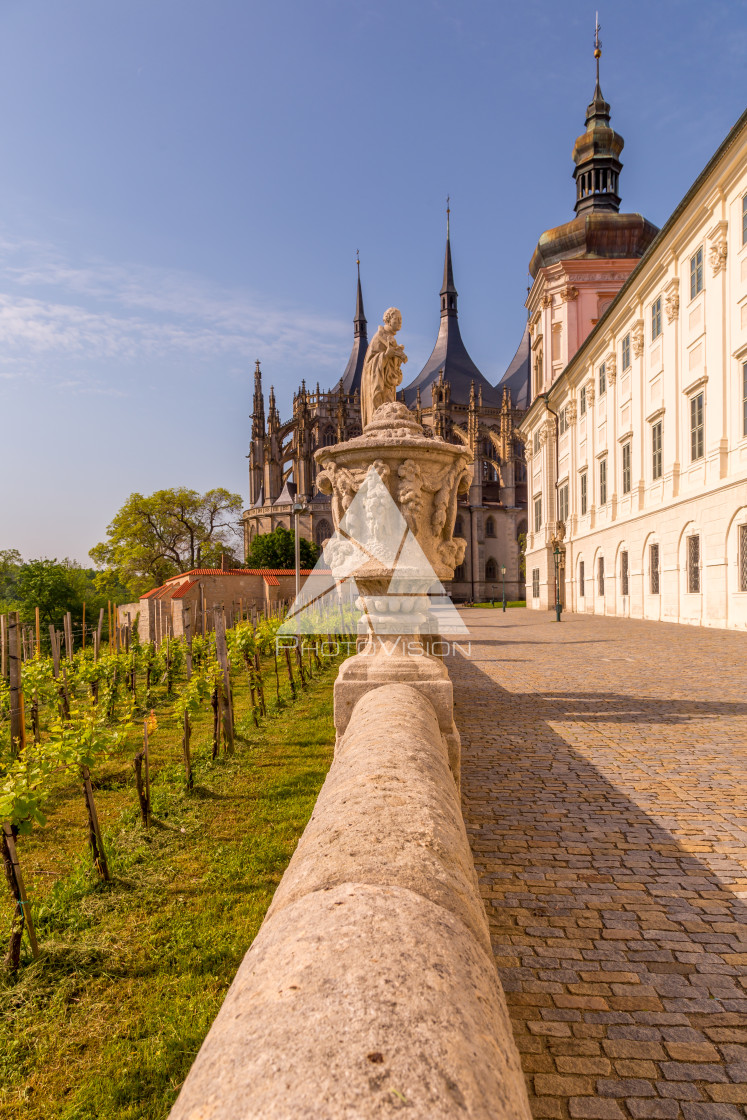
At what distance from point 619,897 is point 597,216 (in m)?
41.9

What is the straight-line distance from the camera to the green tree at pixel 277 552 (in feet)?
186

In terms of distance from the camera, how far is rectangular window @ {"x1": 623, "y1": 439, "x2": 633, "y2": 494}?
24766mm

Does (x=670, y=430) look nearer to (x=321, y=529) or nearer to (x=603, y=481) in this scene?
(x=603, y=481)

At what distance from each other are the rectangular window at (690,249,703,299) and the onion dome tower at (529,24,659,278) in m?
20.5

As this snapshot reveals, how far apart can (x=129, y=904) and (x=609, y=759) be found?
11.8 ft

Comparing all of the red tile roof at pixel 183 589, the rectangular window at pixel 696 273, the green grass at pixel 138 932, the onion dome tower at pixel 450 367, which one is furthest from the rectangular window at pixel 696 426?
the onion dome tower at pixel 450 367

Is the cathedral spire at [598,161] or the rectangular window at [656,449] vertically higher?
the cathedral spire at [598,161]

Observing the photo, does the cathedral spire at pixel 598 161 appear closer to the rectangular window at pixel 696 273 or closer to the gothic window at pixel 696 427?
the rectangular window at pixel 696 273

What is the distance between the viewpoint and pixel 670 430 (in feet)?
67.9

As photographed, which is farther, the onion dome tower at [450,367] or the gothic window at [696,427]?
the onion dome tower at [450,367]

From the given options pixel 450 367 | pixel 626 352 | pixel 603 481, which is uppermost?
pixel 450 367

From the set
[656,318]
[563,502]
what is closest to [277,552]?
[563,502]

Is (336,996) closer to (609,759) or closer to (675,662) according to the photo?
(609,759)

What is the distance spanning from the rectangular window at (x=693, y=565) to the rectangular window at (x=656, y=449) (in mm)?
3450
